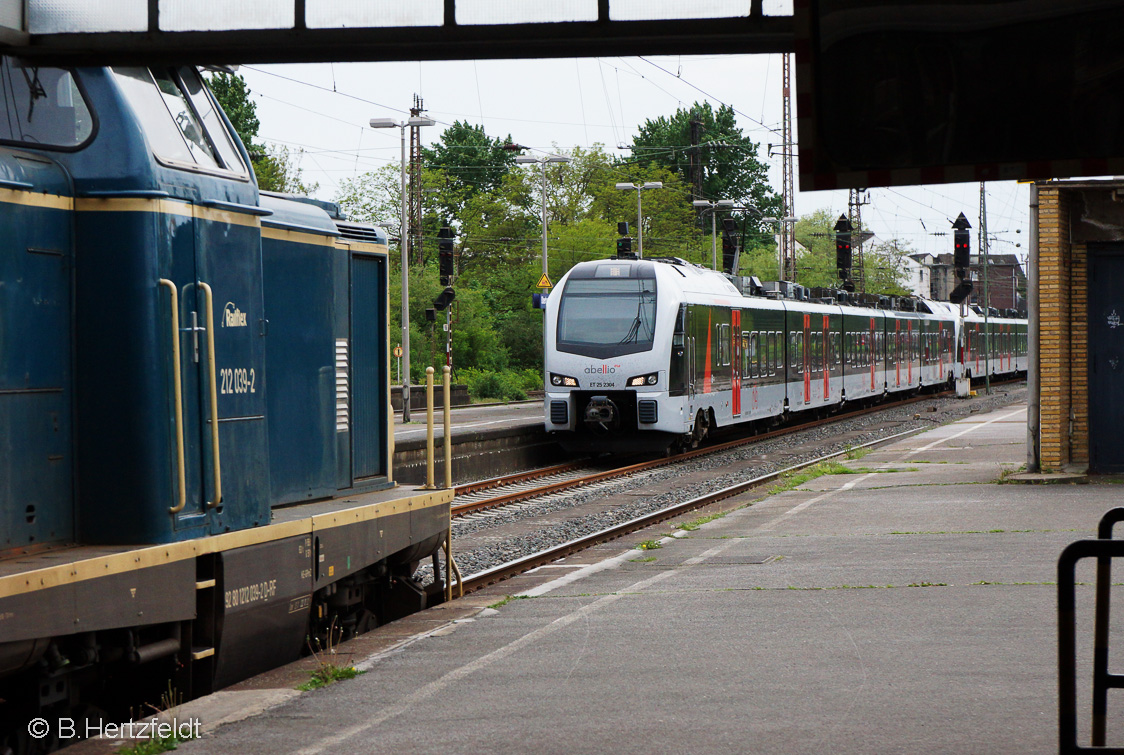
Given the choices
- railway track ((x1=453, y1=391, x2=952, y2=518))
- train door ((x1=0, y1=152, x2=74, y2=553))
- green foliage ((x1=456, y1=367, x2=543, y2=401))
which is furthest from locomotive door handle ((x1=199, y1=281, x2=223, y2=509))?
green foliage ((x1=456, y1=367, x2=543, y2=401))

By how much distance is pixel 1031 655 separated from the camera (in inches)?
278

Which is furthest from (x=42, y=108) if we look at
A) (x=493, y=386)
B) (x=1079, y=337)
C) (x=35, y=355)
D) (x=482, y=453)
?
(x=493, y=386)

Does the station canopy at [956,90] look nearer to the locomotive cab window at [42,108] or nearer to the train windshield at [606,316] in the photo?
the locomotive cab window at [42,108]

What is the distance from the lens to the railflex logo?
6496 mm

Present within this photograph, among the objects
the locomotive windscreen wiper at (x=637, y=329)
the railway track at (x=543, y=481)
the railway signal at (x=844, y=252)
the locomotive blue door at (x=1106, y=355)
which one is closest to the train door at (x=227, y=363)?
the railway track at (x=543, y=481)

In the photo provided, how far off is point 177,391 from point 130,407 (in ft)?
0.73

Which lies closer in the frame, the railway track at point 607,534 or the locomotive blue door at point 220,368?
the locomotive blue door at point 220,368

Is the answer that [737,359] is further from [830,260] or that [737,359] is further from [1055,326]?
[830,260]

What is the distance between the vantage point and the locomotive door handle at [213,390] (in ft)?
20.0

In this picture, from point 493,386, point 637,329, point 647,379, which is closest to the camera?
point 647,379

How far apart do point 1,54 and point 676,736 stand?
422 centimetres

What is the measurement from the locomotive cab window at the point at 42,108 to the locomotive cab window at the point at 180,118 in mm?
226

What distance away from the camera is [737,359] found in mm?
26984

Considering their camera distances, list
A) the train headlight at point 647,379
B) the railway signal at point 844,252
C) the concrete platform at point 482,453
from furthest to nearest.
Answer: the railway signal at point 844,252, the train headlight at point 647,379, the concrete platform at point 482,453
